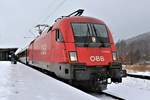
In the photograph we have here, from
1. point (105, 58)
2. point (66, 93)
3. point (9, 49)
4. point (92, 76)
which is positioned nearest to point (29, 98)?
point (66, 93)

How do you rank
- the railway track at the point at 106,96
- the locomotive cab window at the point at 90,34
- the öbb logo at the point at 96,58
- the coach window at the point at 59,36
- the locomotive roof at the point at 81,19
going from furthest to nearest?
Answer: the locomotive roof at the point at 81,19 < the coach window at the point at 59,36 < the locomotive cab window at the point at 90,34 < the öbb logo at the point at 96,58 < the railway track at the point at 106,96

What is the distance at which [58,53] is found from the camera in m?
13.4

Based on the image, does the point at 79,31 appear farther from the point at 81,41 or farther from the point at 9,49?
the point at 9,49

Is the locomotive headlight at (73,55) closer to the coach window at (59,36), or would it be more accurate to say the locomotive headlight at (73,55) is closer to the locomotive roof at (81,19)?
the coach window at (59,36)

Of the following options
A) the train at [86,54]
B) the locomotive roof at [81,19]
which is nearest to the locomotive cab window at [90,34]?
the train at [86,54]

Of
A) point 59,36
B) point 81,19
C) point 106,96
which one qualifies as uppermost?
point 81,19

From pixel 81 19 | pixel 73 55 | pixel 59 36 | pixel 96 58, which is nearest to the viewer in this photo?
pixel 73 55

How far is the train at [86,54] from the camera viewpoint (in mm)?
12312

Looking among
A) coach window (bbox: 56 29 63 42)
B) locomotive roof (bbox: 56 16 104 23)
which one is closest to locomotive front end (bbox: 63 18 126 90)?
locomotive roof (bbox: 56 16 104 23)

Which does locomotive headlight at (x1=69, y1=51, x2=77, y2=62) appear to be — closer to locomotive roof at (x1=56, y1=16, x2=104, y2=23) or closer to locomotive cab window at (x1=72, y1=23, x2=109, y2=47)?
locomotive cab window at (x1=72, y1=23, x2=109, y2=47)

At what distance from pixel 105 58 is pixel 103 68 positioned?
1.44 feet

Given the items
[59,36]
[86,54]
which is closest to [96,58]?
[86,54]

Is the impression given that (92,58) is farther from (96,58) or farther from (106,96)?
(106,96)

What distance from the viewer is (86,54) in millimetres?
12617
